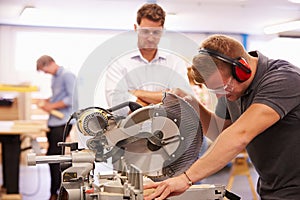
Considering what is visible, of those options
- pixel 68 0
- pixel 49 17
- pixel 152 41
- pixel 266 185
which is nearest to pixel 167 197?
pixel 266 185

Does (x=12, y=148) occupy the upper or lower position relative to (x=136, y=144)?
lower

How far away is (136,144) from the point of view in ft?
3.56

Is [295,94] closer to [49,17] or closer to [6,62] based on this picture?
[49,17]

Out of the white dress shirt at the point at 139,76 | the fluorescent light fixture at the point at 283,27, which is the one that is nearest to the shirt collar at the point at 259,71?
the white dress shirt at the point at 139,76

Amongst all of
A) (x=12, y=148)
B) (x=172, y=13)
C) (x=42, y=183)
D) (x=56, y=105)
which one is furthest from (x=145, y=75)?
(x=172, y=13)

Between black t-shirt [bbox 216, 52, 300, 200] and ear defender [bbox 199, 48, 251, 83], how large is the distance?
0.05 m

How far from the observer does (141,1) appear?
4949mm

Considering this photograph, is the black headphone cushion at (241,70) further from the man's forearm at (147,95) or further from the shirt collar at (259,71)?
the man's forearm at (147,95)

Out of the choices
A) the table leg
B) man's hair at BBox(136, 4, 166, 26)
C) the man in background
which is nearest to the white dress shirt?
man's hair at BBox(136, 4, 166, 26)

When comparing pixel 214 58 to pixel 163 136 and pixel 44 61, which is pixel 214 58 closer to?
pixel 163 136

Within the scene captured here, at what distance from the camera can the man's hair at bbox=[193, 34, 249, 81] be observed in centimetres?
116

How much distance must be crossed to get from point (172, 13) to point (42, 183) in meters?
2.73

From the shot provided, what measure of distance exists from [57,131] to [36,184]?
1.47m

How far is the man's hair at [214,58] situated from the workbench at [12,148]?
108 inches
